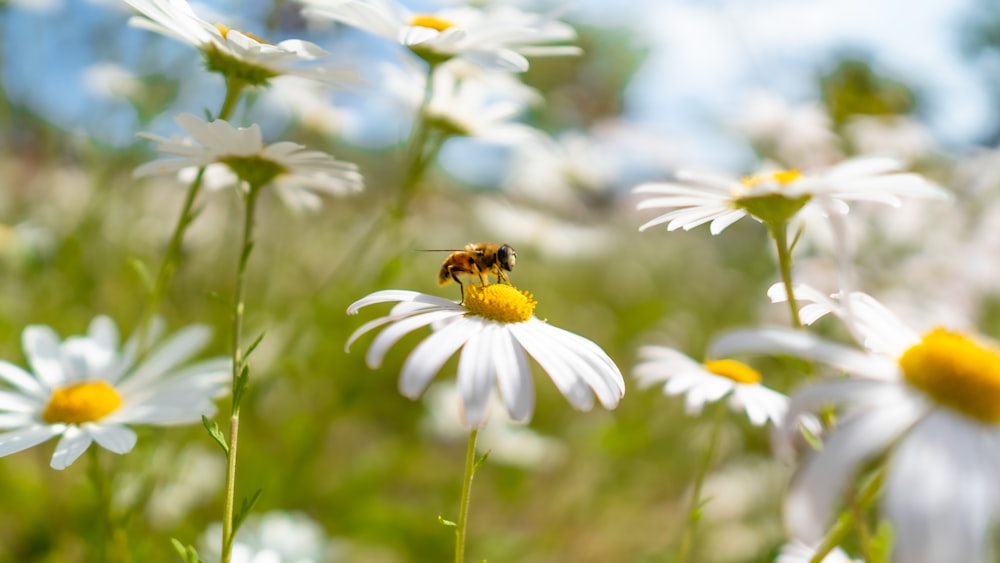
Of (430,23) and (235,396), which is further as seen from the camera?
(430,23)

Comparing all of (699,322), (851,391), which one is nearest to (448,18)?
(851,391)

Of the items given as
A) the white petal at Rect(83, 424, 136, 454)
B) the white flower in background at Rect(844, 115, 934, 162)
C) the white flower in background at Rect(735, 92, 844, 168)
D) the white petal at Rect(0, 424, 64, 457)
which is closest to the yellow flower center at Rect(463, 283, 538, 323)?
the white petal at Rect(83, 424, 136, 454)

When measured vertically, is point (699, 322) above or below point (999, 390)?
below

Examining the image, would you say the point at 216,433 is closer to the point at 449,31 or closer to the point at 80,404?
the point at 80,404

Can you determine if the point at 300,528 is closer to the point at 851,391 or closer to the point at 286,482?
the point at 286,482

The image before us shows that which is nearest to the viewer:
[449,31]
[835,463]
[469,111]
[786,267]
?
[835,463]

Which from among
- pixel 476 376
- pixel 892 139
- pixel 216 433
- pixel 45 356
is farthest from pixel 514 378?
pixel 892 139

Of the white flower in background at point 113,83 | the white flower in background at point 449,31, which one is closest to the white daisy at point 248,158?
the white flower in background at point 449,31
